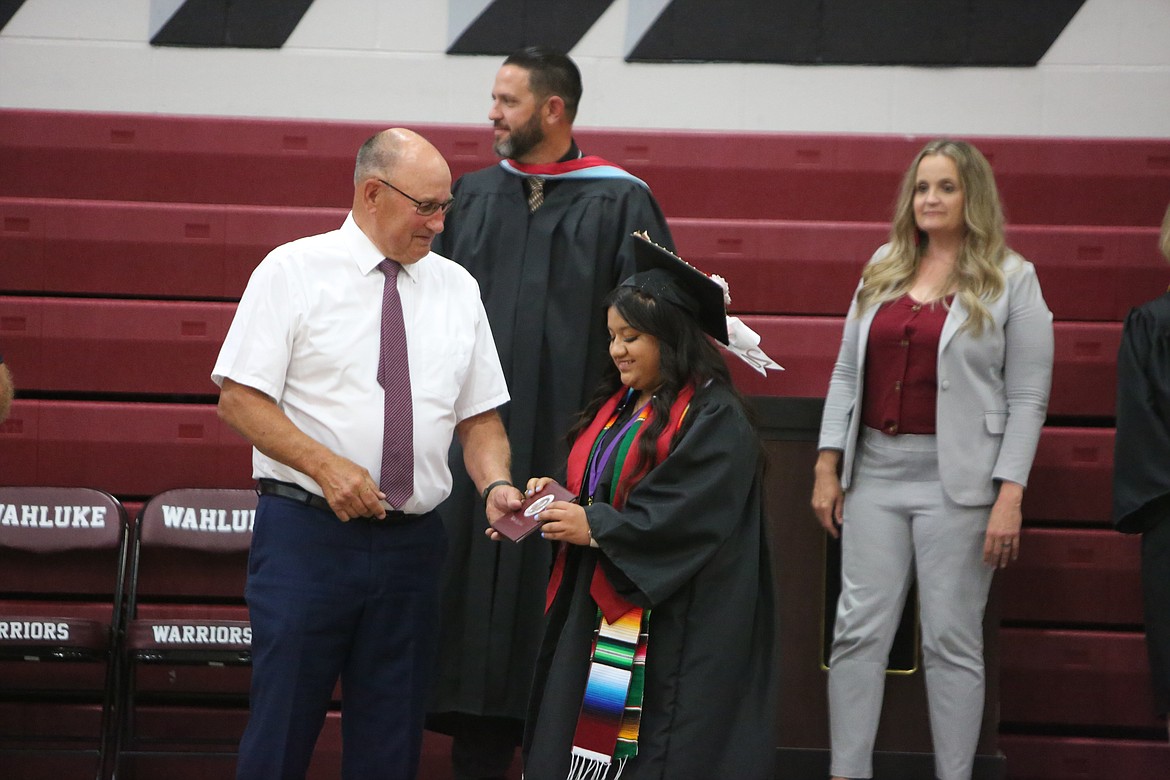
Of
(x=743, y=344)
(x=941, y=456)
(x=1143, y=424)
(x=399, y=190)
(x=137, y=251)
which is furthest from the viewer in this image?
(x=137, y=251)

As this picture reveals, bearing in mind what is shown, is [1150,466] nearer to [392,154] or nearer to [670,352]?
[670,352]

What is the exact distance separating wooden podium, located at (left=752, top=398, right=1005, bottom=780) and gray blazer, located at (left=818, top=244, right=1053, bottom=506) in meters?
0.28

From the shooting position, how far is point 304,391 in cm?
284

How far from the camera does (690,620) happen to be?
284 cm

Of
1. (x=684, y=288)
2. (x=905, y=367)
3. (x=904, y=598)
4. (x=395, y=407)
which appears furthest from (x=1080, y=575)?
(x=395, y=407)

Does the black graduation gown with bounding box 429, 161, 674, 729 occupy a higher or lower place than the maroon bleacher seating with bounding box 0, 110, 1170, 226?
lower

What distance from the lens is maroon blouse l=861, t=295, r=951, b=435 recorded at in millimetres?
3684

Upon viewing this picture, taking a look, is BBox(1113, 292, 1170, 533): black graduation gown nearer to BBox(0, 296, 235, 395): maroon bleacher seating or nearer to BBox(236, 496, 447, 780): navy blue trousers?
BBox(236, 496, 447, 780): navy blue trousers

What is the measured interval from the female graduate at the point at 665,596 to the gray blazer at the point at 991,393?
3.00 ft

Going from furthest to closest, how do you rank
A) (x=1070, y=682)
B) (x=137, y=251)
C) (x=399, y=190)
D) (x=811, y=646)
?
(x=137, y=251), (x=1070, y=682), (x=811, y=646), (x=399, y=190)

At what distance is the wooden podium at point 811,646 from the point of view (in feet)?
12.9

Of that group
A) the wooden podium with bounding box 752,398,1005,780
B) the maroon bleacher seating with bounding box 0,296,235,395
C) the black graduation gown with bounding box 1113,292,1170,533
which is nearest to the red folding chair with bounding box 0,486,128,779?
the maroon bleacher seating with bounding box 0,296,235,395

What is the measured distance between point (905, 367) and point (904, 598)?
65cm

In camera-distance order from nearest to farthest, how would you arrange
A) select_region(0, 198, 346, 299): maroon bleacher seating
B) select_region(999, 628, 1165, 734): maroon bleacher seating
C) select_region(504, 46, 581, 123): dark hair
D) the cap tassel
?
the cap tassel → select_region(504, 46, 581, 123): dark hair → select_region(999, 628, 1165, 734): maroon bleacher seating → select_region(0, 198, 346, 299): maroon bleacher seating
